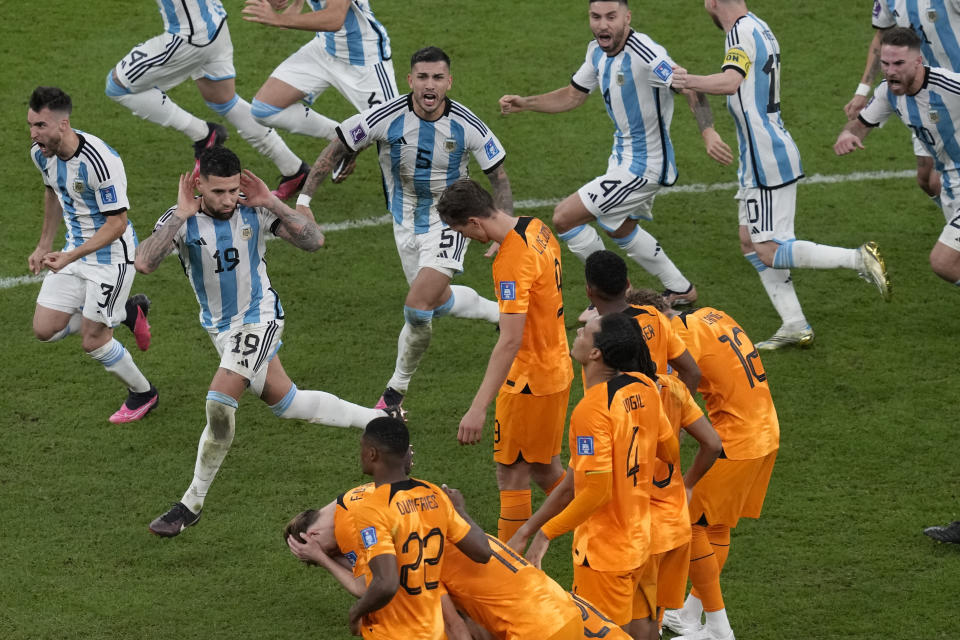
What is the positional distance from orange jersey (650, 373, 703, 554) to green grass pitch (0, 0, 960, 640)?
1.09 meters

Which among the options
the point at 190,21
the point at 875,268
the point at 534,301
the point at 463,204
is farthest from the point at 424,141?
the point at 190,21

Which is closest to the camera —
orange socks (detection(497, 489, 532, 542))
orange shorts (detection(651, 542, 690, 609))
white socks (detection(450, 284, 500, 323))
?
orange shorts (detection(651, 542, 690, 609))

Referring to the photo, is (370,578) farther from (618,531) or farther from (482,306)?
(482,306)

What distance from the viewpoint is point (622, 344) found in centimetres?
580

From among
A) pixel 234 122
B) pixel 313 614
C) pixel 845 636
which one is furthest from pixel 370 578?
pixel 234 122

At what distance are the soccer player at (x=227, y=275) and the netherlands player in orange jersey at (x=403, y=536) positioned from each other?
242 cm

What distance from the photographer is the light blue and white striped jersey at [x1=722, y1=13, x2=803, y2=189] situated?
30.1 feet

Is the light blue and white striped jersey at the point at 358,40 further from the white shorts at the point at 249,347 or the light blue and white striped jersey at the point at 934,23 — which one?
the light blue and white striped jersey at the point at 934,23

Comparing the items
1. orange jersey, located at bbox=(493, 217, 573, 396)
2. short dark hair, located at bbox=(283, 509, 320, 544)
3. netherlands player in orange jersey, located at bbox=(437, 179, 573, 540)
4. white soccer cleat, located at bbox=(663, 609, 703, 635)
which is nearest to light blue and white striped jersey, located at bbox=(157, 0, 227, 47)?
netherlands player in orange jersey, located at bbox=(437, 179, 573, 540)

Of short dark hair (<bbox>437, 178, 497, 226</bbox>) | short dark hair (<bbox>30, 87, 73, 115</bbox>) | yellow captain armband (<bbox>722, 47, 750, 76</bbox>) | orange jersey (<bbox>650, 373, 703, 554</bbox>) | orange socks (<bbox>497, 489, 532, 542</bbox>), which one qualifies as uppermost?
yellow captain armband (<bbox>722, 47, 750, 76</bbox>)

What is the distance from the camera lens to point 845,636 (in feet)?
22.4

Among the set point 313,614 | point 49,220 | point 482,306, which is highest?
point 49,220

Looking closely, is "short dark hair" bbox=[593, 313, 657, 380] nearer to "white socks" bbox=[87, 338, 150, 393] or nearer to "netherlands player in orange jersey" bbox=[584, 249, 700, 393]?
"netherlands player in orange jersey" bbox=[584, 249, 700, 393]

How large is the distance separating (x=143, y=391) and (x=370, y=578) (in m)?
3.97
